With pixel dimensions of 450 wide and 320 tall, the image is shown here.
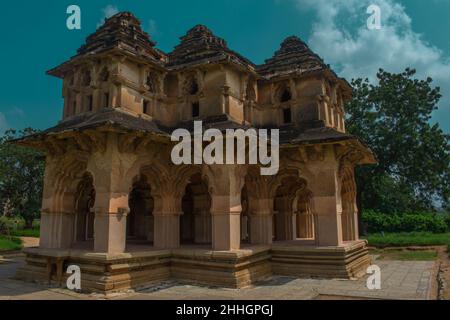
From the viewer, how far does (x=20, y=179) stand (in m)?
38.2

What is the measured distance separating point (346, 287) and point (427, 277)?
3.93m

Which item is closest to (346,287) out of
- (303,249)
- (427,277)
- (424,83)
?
(303,249)

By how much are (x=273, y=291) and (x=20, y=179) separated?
3598 centimetres

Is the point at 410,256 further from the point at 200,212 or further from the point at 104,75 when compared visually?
the point at 104,75

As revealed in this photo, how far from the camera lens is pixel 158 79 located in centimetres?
1420

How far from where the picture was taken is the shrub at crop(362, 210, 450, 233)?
131ft

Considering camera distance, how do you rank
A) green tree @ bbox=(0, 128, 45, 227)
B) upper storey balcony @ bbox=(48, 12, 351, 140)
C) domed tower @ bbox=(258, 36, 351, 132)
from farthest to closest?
1. green tree @ bbox=(0, 128, 45, 227)
2. domed tower @ bbox=(258, 36, 351, 132)
3. upper storey balcony @ bbox=(48, 12, 351, 140)

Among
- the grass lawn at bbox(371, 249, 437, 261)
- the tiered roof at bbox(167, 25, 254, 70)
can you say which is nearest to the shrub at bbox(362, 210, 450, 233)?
the grass lawn at bbox(371, 249, 437, 261)

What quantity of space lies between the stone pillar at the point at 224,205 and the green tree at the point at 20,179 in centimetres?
3093

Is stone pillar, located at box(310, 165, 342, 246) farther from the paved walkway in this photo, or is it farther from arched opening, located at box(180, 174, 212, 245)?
arched opening, located at box(180, 174, 212, 245)

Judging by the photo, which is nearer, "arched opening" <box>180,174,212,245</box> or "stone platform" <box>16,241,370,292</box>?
"stone platform" <box>16,241,370,292</box>

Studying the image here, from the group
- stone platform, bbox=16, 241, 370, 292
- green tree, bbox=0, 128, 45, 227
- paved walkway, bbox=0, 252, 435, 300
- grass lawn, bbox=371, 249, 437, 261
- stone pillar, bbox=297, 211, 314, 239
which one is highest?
green tree, bbox=0, 128, 45, 227

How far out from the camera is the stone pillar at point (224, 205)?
1155 cm

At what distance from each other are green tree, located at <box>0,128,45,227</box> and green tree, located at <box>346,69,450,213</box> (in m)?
31.3
